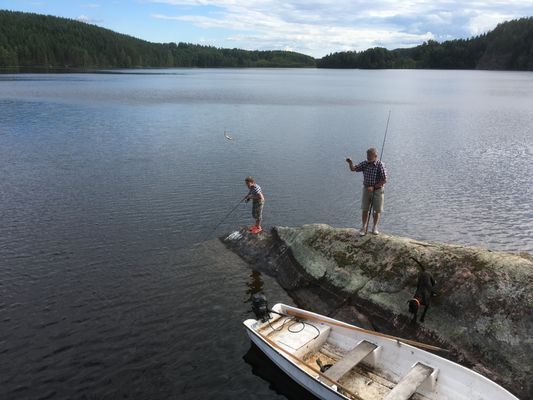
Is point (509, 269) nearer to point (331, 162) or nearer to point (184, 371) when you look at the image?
point (184, 371)

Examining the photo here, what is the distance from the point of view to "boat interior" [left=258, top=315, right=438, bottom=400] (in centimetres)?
967

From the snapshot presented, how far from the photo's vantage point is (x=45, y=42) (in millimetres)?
179625

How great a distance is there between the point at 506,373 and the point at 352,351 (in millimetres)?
3513

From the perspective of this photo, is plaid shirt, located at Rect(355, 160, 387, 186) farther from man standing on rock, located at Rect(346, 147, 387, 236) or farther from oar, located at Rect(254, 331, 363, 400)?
oar, located at Rect(254, 331, 363, 400)

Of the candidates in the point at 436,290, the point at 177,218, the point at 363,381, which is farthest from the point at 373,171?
the point at 177,218

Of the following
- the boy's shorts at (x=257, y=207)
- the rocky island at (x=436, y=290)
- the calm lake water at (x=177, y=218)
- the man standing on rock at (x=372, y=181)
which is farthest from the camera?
the boy's shorts at (x=257, y=207)

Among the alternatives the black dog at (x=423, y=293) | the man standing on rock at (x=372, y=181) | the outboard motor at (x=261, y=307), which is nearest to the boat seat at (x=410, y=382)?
the black dog at (x=423, y=293)

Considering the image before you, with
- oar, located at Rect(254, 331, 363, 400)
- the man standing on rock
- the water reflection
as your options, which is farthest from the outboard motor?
the man standing on rock

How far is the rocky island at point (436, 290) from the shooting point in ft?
34.2

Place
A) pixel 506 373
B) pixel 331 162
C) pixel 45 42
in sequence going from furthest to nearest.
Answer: pixel 45 42, pixel 331 162, pixel 506 373

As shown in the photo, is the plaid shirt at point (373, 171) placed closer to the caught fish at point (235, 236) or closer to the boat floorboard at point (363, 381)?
the boat floorboard at point (363, 381)

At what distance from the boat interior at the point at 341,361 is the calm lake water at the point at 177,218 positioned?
2.99ft

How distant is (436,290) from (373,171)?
168 inches

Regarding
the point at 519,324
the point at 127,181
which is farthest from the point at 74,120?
the point at 519,324
